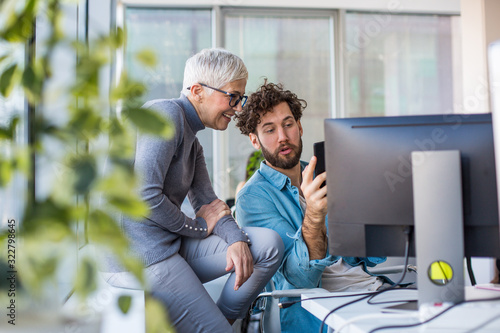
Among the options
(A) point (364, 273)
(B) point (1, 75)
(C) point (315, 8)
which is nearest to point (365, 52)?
(C) point (315, 8)

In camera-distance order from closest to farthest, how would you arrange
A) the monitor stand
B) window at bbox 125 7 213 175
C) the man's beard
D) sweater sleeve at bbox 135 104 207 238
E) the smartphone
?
1. the monitor stand
2. the smartphone
3. sweater sleeve at bbox 135 104 207 238
4. the man's beard
5. window at bbox 125 7 213 175

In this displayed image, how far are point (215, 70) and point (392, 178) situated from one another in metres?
1.02

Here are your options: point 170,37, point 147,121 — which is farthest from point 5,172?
point 170,37

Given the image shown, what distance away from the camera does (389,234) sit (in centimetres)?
128

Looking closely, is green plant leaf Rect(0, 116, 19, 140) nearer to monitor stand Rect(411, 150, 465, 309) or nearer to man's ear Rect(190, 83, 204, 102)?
monitor stand Rect(411, 150, 465, 309)

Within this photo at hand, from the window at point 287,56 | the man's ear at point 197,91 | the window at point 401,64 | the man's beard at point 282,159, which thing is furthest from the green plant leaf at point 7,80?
the window at point 401,64

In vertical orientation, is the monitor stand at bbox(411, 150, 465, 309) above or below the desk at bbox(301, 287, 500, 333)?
above

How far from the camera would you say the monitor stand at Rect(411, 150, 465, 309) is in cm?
116

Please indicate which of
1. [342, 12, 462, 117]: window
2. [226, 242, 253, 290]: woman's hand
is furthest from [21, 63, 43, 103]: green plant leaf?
[342, 12, 462, 117]: window

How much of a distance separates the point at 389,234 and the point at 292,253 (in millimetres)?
640

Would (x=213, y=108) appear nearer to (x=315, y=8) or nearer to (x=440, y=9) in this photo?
(x=315, y=8)

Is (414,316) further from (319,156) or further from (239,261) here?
(239,261)

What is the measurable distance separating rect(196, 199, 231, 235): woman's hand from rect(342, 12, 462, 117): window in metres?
4.24

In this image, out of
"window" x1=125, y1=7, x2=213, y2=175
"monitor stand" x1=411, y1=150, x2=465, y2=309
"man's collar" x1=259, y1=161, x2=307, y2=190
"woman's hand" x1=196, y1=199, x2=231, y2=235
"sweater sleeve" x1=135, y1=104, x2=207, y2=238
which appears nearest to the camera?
"monitor stand" x1=411, y1=150, x2=465, y2=309
